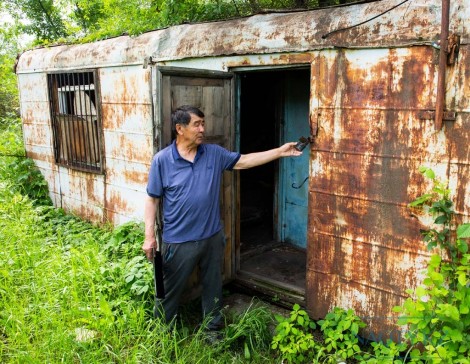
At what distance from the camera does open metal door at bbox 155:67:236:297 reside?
12.0 feet

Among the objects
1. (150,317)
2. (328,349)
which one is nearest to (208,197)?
(150,317)

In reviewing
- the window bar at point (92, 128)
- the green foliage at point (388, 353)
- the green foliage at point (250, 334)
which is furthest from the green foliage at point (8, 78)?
the green foliage at point (388, 353)

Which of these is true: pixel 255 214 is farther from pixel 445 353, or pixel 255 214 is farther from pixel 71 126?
pixel 445 353

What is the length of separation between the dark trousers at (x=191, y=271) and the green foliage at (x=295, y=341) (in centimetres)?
64

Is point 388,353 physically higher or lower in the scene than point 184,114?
lower

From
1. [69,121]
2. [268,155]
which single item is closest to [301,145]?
[268,155]

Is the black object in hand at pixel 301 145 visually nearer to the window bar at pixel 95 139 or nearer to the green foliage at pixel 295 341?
the green foliage at pixel 295 341

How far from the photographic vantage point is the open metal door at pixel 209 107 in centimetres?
366

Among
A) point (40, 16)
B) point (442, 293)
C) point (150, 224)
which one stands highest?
point (40, 16)

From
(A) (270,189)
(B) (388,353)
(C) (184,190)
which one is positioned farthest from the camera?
(A) (270,189)

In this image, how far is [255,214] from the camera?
7.22 metres

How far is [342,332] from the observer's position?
12.3 ft

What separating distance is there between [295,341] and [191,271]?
114 centimetres

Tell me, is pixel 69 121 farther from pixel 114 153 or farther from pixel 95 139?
pixel 114 153
